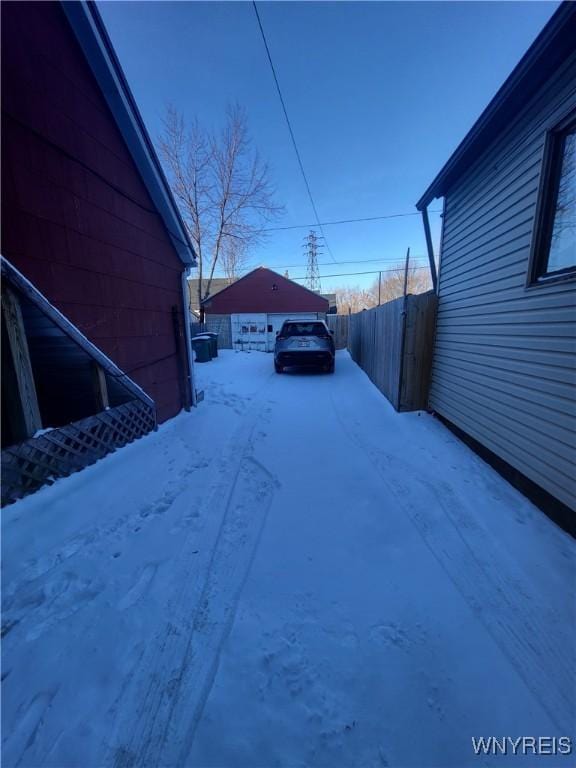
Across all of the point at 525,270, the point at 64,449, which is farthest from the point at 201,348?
the point at 525,270

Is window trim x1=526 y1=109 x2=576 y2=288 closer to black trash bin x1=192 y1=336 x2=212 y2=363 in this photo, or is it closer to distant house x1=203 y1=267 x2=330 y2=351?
black trash bin x1=192 y1=336 x2=212 y2=363

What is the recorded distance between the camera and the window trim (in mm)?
2553

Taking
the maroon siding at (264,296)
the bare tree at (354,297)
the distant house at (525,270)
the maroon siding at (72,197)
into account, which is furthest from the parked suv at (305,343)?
the bare tree at (354,297)

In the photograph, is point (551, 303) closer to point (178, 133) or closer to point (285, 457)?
point (285, 457)

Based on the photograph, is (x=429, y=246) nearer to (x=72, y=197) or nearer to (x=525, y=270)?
(x=525, y=270)

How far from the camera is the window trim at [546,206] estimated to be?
2553mm

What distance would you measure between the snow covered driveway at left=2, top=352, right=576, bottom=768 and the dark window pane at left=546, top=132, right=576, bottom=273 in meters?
2.14

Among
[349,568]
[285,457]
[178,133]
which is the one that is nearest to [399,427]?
[285,457]

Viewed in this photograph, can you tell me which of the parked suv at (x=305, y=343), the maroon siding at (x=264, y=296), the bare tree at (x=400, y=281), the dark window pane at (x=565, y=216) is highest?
the bare tree at (x=400, y=281)

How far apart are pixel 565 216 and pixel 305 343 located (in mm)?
6565

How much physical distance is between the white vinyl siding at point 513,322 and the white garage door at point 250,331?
14.7 m

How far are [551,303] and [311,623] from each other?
9.89ft

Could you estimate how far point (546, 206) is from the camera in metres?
2.68

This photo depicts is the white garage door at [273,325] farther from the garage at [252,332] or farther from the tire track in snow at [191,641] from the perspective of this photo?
the tire track in snow at [191,641]
